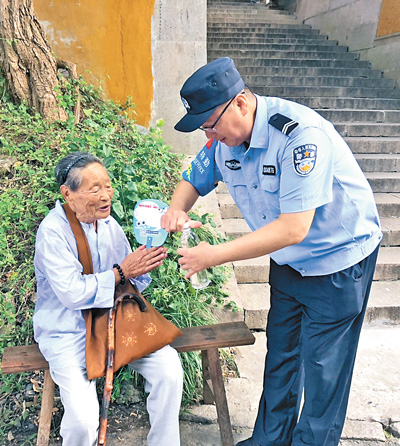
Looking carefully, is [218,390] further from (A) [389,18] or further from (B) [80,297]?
(A) [389,18]

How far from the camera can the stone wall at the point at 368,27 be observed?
7279 millimetres

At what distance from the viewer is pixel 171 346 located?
228 cm

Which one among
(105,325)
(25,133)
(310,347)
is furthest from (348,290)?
(25,133)

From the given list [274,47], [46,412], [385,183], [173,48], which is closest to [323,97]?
[385,183]

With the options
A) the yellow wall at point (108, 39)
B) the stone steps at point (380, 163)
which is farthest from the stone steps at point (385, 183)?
the yellow wall at point (108, 39)

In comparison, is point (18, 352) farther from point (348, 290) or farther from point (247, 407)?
point (348, 290)

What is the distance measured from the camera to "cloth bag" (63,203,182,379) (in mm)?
2023

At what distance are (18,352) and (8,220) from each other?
1482 mm

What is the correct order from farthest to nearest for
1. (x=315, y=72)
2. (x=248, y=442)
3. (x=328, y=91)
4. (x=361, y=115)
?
(x=315, y=72) < (x=328, y=91) < (x=361, y=115) < (x=248, y=442)

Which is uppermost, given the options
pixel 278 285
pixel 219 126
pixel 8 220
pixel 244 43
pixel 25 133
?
pixel 244 43

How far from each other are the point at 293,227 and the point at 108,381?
3.94 feet

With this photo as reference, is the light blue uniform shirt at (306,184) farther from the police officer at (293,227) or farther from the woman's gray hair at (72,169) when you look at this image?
the woman's gray hair at (72,169)

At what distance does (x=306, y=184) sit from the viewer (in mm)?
1465

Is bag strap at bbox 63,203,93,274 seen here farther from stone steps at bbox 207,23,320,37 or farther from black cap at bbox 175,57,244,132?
stone steps at bbox 207,23,320,37
